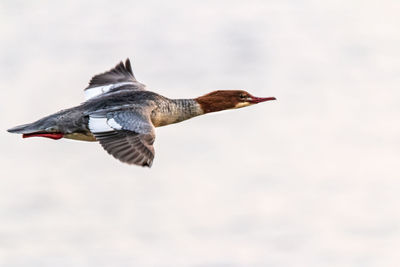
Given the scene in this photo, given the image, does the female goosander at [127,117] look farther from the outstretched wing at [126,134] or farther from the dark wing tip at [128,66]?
the dark wing tip at [128,66]

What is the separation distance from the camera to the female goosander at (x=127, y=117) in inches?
515

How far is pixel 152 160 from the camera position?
1280 centimetres

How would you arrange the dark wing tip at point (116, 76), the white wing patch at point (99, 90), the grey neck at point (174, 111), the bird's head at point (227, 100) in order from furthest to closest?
the dark wing tip at point (116, 76) < the white wing patch at point (99, 90) < the bird's head at point (227, 100) < the grey neck at point (174, 111)

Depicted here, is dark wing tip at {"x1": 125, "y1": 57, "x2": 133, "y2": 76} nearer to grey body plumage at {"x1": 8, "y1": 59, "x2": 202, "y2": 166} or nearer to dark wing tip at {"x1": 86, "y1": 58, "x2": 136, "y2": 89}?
dark wing tip at {"x1": 86, "y1": 58, "x2": 136, "y2": 89}

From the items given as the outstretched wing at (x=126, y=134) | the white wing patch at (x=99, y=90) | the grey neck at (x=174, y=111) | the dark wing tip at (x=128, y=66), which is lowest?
the outstretched wing at (x=126, y=134)

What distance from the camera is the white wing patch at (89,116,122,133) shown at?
13.4m

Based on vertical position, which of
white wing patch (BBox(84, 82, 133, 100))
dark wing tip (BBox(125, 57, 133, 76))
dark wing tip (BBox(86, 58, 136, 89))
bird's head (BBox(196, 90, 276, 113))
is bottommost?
bird's head (BBox(196, 90, 276, 113))

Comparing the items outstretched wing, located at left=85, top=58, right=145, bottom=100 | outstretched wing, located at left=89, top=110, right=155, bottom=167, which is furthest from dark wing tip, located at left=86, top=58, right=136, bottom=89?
outstretched wing, located at left=89, top=110, right=155, bottom=167

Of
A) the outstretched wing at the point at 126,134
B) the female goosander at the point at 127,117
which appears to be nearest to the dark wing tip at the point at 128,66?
the female goosander at the point at 127,117

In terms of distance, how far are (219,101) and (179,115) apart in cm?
73

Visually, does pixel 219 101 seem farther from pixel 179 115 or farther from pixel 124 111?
pixel 124 111

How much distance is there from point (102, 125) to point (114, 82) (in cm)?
287

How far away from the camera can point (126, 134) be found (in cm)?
1328

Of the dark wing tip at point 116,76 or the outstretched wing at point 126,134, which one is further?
the dark wing tip at point 116,76
